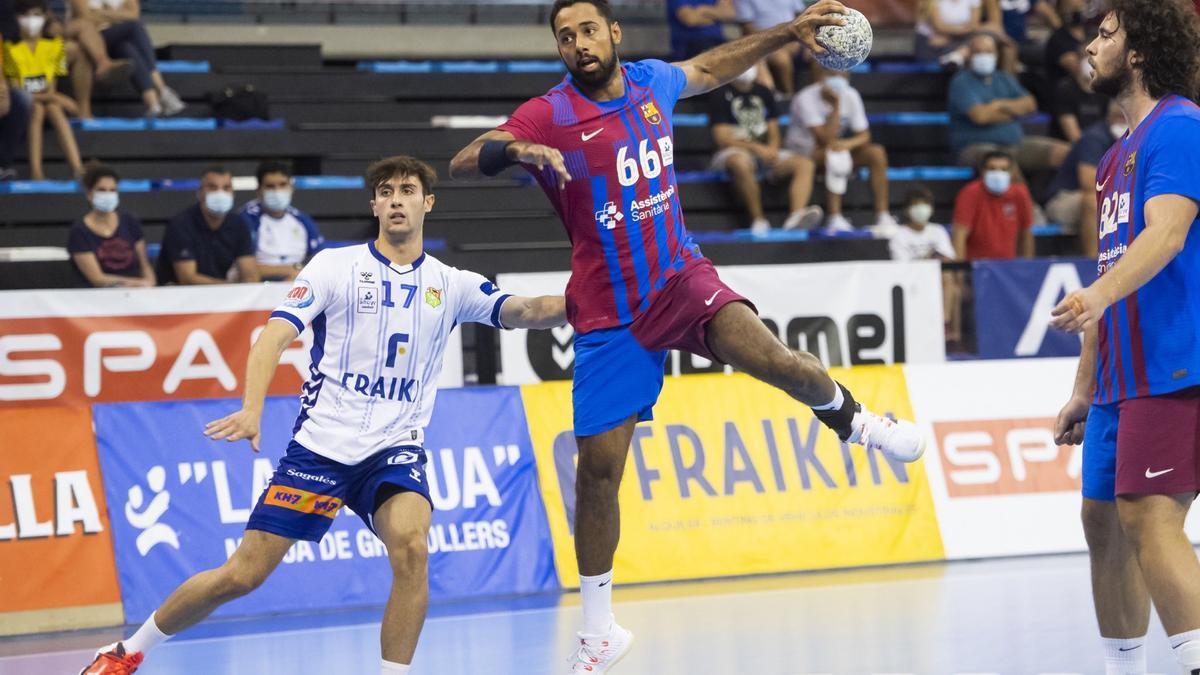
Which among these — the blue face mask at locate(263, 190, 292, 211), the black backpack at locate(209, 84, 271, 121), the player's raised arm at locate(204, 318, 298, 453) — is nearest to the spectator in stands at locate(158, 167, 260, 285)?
the blue face mask at locate(263, 190, 292, 211)

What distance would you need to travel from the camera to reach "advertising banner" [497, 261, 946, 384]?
1237 centimetres

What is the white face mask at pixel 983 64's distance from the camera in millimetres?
17109

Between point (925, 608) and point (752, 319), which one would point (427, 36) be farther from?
point (752, 319)

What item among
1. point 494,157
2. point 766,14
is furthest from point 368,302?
point 766,14

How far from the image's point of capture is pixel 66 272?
12.9 meters

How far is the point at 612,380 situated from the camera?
22.2 feet

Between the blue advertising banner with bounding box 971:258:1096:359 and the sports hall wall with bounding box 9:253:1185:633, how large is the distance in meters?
0.64

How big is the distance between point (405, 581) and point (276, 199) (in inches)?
295

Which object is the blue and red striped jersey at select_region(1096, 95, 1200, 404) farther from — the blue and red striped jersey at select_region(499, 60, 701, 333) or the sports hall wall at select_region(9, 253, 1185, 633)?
the sports hall wall at select_region(9, 253, 1185, 633)

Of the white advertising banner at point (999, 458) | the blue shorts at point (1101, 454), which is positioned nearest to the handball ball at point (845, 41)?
the blue shorts at point (1101, 454)

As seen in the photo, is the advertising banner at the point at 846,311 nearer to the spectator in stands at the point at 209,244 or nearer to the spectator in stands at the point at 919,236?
the spectator in stands at the point at 919,236

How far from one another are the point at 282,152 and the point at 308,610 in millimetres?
6881

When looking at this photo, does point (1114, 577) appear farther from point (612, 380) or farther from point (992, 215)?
point (992, 215)

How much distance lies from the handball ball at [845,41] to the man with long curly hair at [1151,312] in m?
1.43
